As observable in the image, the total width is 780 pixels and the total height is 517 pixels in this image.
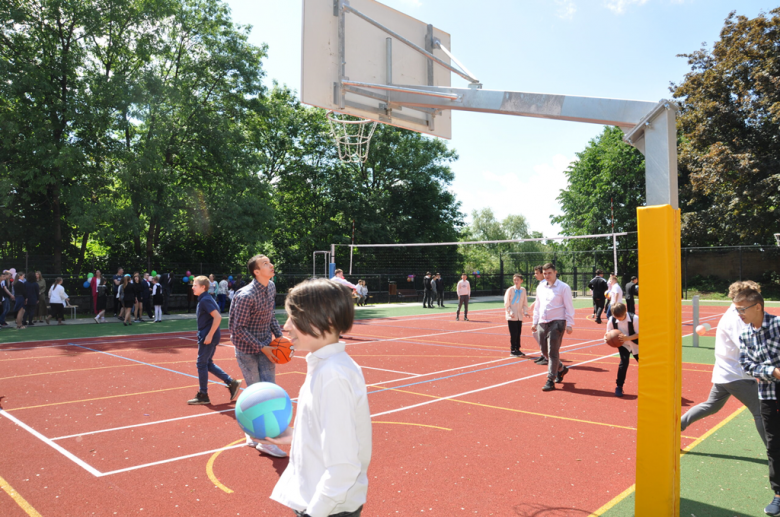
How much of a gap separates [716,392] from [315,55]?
212 inches

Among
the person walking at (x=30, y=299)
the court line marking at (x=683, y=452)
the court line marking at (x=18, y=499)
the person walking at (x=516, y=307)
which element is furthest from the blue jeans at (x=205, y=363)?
the person walking at (x=30, y=299)

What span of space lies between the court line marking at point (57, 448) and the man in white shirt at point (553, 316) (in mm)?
6410

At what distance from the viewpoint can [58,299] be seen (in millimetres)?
19219

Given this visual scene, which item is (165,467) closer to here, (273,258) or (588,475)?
(588,475)

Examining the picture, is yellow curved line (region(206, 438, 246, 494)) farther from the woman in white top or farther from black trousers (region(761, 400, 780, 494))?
the woman in white top

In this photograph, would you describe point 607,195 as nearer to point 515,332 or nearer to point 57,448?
point 515,332

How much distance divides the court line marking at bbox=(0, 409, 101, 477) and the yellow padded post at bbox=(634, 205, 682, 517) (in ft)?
15.5

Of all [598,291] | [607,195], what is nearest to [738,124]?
[607,195]

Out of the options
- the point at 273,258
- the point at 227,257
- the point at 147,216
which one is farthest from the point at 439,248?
the point at 147,216

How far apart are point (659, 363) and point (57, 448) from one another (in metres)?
5.97

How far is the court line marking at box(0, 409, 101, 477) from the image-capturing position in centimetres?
508

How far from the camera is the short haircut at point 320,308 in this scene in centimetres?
218

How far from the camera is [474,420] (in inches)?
267

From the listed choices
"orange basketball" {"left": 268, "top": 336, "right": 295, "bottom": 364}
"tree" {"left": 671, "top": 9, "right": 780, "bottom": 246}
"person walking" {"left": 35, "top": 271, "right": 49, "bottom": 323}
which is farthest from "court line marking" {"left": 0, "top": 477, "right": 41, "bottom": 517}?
"tree" {"left": 671, "top": 9, "right": 780, "bottom": 246}
